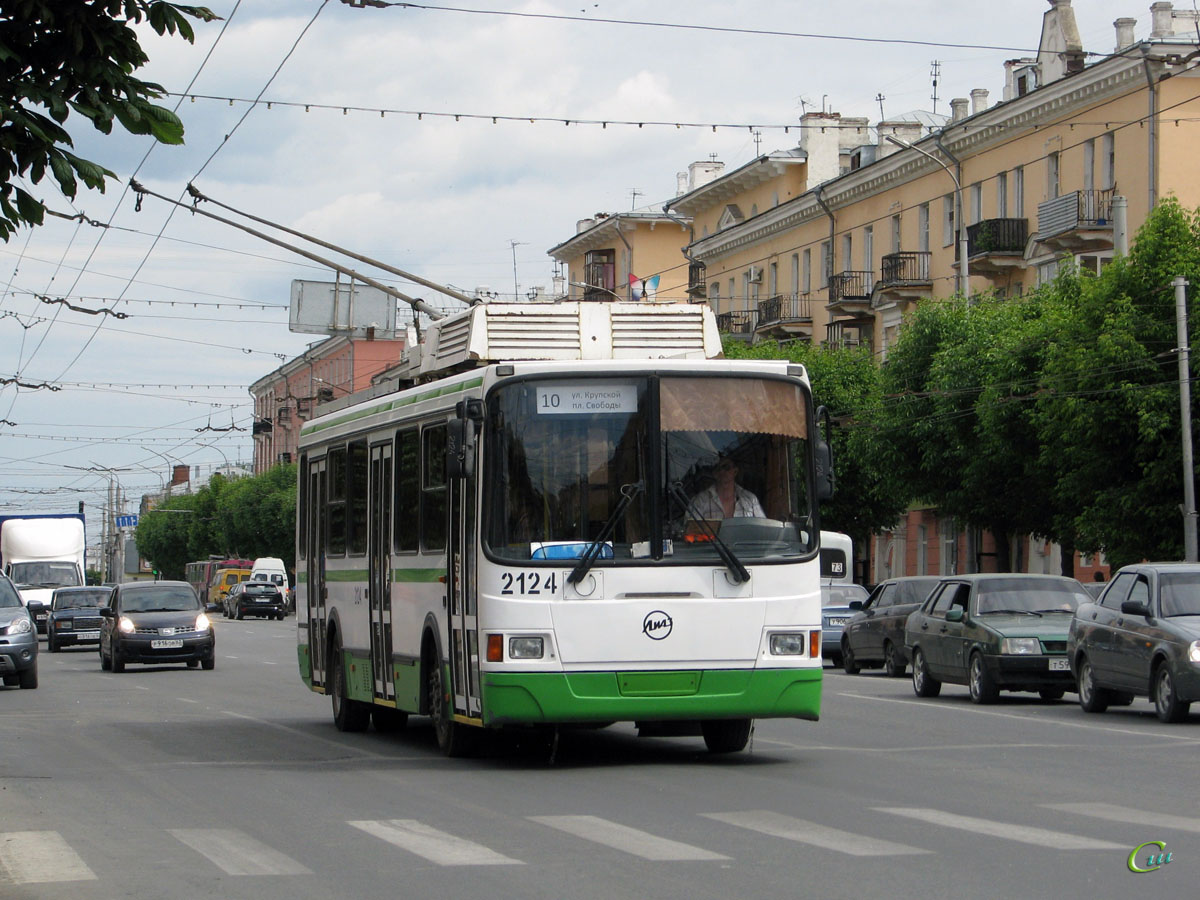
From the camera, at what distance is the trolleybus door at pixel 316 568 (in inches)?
776

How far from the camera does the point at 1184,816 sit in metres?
11.7

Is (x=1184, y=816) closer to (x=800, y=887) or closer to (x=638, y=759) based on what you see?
(x=800, y=887)

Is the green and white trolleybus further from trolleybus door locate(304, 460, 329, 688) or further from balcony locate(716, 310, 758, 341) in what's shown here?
balcony locate(716, 310, 758, 341)

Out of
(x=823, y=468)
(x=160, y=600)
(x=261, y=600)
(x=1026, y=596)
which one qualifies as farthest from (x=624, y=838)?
(x=261, y=600)

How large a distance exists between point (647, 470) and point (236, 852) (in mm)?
4806

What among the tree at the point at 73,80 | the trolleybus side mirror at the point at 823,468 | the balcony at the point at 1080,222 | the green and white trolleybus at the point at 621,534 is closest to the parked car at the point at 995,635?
the green and white trolleybus at the point at 621,534

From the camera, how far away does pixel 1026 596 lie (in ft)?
80.4

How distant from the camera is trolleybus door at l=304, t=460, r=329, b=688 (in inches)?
776

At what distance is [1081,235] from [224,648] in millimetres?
22250

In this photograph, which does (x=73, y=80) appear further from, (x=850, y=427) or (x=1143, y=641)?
(x=850, y=427)

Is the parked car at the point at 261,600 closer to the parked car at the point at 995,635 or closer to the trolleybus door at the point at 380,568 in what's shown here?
the parked car at the point at 995,635

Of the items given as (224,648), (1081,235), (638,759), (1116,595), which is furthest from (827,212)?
(638,759)

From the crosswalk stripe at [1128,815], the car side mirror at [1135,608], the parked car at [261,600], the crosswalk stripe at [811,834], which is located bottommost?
the parked car at [261,600]

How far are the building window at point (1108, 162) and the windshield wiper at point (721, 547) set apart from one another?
35652mm
